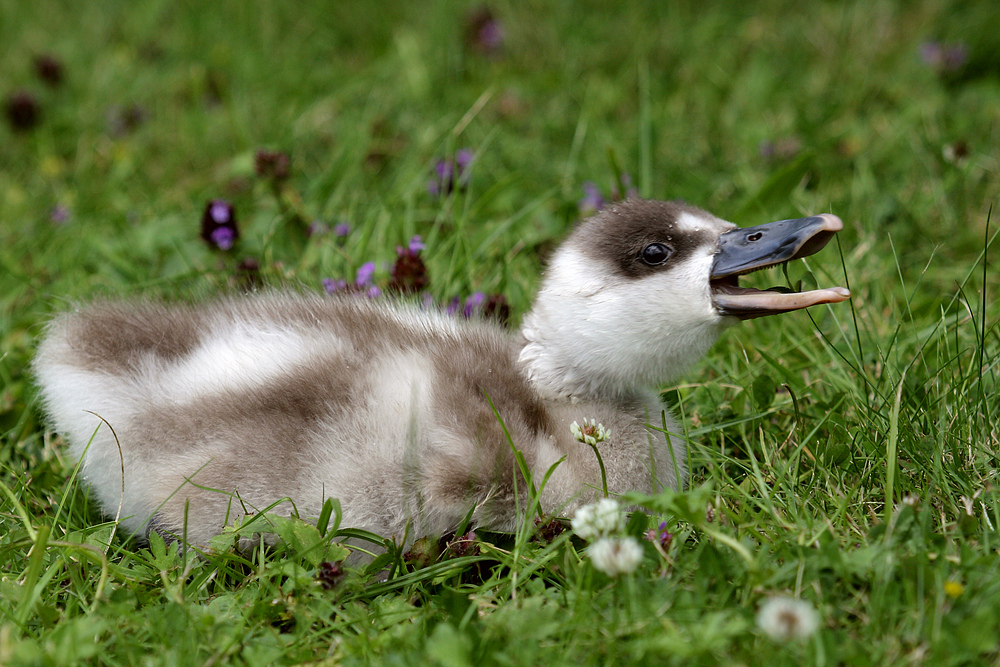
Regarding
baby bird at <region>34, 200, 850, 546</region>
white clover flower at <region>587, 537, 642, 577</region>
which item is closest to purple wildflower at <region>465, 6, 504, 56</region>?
baby bird at <region>34, 200, 850, 546</region>

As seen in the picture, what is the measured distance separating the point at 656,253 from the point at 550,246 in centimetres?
101

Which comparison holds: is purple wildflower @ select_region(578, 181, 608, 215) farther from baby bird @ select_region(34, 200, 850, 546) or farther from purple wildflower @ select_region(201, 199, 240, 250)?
purple wildflower @ select_region(201, 199, 240, 250)

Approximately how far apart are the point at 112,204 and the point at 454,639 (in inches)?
105

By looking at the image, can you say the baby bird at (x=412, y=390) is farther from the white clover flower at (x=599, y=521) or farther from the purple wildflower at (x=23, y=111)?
the purple wildflower at (x=23, y=111)

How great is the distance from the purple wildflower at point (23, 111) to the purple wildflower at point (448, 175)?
2022 mm

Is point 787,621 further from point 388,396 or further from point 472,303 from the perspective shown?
point 472,303

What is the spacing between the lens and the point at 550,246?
9.67 ft

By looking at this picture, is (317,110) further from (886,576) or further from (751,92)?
(886,576)

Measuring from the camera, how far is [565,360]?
200cm

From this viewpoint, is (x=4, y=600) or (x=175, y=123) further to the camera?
(x=175, y=123)

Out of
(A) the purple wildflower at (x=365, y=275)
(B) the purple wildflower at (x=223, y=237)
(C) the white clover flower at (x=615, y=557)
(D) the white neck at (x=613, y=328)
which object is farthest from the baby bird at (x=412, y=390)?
(B) the purple wildflower at (x=223, y=237)

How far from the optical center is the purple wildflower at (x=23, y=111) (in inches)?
158

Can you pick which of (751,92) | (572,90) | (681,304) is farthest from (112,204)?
(751,92)

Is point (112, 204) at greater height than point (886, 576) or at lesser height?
greater
